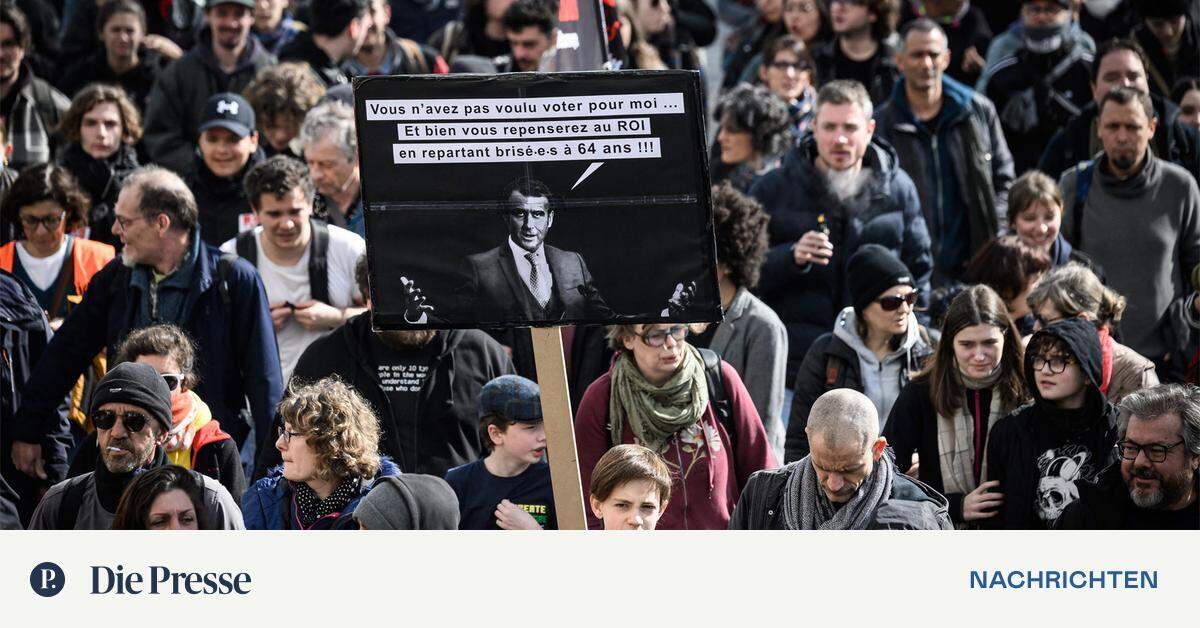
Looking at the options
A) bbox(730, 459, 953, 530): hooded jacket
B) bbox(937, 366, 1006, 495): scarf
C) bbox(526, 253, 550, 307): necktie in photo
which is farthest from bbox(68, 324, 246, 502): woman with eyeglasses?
bbox(937, 366, 1006, 495): scarf

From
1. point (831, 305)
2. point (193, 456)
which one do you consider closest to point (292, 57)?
point (831, 305)

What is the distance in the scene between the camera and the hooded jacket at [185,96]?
9.89 metres

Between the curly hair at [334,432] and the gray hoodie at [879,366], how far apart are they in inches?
74.5

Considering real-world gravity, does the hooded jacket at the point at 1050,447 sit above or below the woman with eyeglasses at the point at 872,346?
below

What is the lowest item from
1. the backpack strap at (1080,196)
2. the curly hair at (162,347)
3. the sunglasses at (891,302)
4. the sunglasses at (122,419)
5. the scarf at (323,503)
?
the scarf at (323,503)

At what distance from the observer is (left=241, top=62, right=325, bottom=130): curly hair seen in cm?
925

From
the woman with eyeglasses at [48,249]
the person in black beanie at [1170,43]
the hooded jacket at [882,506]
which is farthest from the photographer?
the person in black beanie at [1170,43]

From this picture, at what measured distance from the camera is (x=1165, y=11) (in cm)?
1027

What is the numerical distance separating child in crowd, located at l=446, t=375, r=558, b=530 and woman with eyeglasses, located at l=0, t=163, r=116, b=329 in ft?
8.36

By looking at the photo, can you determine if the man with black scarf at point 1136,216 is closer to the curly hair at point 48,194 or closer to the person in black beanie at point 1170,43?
the person in black beanie at point 1170,43

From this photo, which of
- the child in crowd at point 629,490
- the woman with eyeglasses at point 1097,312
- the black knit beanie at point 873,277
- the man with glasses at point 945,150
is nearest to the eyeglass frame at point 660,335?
the child in crowd at point 629,490

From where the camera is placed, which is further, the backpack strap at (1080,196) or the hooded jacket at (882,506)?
the backpack strap at (1080,196)
